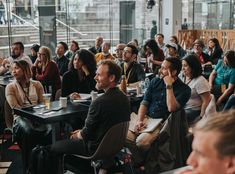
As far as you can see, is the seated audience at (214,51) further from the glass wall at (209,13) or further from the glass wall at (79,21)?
the glass wall at (79,21)

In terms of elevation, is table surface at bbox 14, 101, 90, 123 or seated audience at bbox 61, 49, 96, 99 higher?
seated audience at bbox 61, 49, 96, 99

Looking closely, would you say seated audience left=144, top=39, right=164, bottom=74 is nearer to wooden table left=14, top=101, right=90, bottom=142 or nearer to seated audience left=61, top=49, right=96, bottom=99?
seated audience left=61, top=49, right=96, bottom=99

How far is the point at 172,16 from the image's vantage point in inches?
457

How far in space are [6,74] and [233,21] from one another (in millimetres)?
7231

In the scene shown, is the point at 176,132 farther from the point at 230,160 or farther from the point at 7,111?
the point at 230,160

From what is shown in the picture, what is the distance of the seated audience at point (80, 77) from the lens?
15.4 feet

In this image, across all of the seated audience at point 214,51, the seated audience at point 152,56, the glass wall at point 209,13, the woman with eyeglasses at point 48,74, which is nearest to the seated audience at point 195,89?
the woman with eyeglasses at point 48,74

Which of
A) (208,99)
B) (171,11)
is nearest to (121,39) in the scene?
(171,11)

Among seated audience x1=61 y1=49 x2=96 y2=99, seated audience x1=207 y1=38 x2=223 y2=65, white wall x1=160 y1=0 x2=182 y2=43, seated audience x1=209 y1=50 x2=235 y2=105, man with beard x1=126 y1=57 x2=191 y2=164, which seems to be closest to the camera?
man with beard x1=126 y1=57 x2=191 y2=164

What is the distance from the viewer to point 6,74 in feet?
21.7

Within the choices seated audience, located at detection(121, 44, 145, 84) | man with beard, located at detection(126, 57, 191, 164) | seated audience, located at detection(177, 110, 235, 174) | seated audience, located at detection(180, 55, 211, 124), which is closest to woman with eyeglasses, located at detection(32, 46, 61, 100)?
seated audience, located at detection(121, 44, 145, 84)

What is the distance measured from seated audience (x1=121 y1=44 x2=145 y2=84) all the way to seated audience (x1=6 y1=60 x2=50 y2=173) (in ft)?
5.20

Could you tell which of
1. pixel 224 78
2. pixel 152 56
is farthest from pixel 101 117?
pixel 152 56

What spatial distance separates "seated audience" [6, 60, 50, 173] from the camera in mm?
3818
